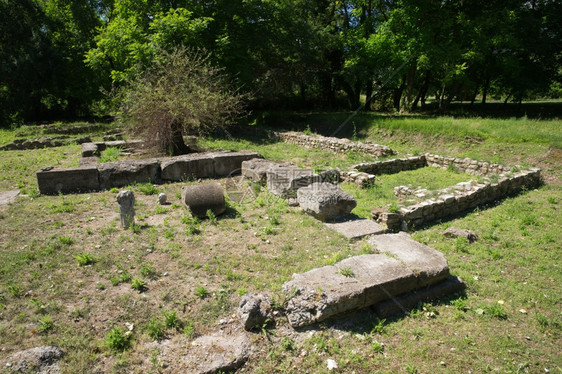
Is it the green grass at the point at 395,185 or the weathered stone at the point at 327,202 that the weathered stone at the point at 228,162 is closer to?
the green grass at the point at 395,185

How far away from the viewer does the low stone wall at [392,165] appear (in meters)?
10.5

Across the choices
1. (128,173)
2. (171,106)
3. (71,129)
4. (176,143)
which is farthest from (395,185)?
(71,129)

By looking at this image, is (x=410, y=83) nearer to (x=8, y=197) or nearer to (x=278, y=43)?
(x=278, y=43)

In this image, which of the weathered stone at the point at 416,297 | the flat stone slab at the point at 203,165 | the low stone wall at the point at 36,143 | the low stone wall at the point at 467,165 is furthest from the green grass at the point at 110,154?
the low stone wall at the point at 467,165

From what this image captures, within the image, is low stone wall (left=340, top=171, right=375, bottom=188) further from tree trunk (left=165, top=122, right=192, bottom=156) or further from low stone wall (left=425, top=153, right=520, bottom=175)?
tree trunk (left=165, top=122, right=192, bottom=156)

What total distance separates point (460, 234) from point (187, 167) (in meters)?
7.33

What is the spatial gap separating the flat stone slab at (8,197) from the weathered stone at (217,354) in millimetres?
6516

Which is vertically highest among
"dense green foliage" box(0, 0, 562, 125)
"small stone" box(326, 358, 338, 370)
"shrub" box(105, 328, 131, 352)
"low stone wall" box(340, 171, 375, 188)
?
"dense green foliage" box(0, 0, 562, 125)

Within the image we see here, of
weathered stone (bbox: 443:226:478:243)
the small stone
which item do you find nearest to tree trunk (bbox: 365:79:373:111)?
weathered stone (bbox: 443:226:478:243)

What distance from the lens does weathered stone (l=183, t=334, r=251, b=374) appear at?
3209 mm

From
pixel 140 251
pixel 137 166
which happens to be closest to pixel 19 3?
pixel 137 166

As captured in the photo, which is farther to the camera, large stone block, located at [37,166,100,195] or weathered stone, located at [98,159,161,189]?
weathered stone, located at [98,159,161,189]

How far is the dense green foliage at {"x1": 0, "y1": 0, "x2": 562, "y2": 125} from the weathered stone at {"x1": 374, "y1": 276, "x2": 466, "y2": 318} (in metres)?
14.8

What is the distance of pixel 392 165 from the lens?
10961 millimetres
